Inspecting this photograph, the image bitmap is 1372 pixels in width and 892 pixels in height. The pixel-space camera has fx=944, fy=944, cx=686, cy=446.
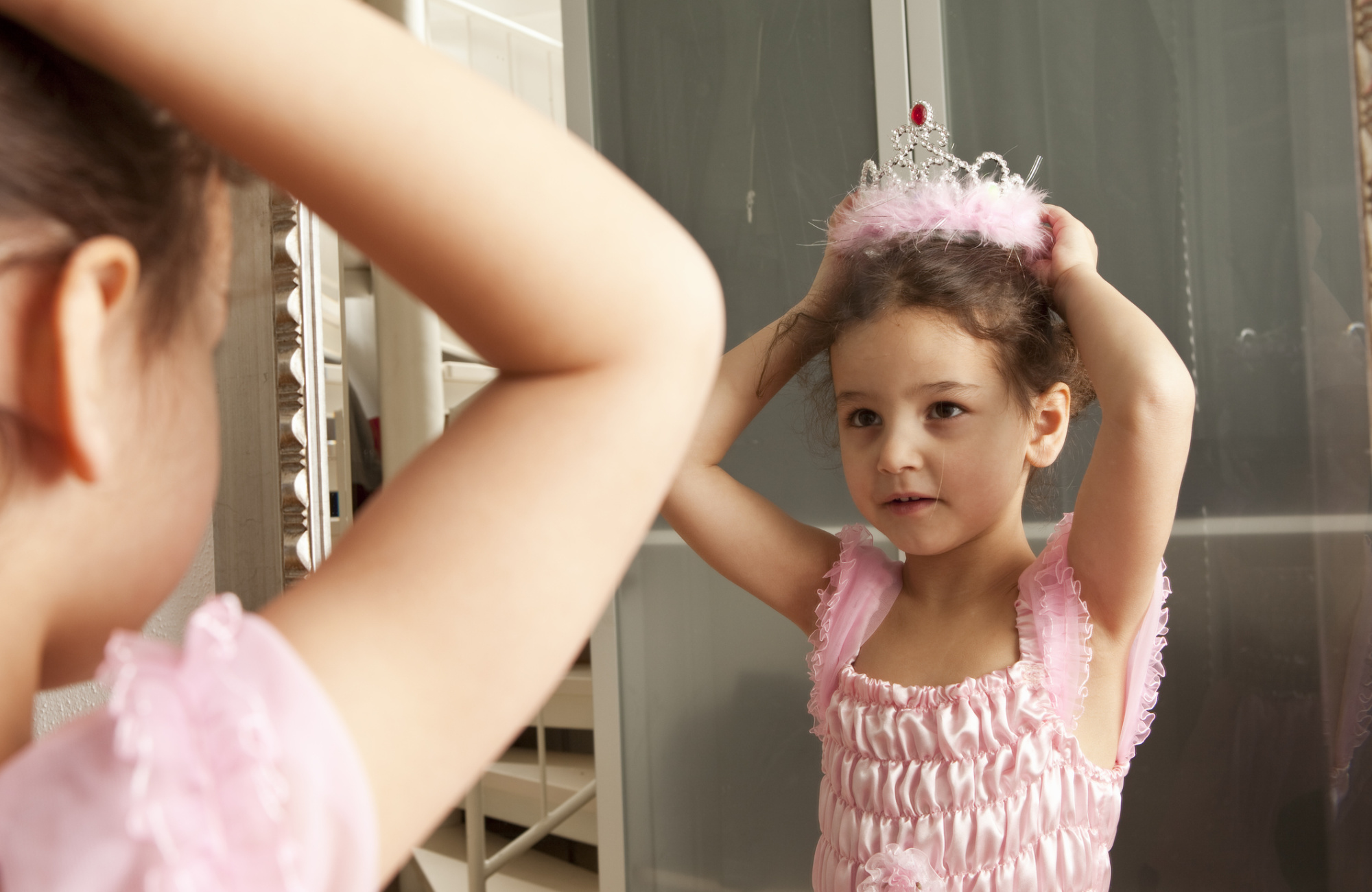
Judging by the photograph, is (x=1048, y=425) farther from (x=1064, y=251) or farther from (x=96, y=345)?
(x=96, y=345)

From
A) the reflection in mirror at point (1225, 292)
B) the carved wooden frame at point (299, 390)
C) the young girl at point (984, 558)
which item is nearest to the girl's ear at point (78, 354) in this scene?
the young girl at point (984, 558)

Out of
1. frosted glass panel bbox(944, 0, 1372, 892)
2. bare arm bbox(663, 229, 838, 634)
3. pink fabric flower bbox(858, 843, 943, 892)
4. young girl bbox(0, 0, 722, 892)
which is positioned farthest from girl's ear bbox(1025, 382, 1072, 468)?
young girl bbox(0, 0, 722, 892)

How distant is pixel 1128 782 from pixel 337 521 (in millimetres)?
1062

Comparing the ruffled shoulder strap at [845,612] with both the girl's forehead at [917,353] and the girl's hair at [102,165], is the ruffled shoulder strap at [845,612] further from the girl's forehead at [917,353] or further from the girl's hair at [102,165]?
the girl's hair at [102,165]

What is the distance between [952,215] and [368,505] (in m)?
0.68

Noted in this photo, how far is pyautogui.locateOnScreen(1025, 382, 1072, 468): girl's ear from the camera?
806mm

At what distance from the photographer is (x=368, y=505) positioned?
29 centimetres

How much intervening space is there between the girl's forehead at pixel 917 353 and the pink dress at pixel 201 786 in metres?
0.60

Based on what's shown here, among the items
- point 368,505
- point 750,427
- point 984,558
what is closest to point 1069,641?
point 984,558

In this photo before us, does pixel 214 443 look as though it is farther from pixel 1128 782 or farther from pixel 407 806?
pixel 1128 782

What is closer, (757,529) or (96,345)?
(96,345)

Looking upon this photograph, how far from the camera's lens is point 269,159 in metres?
0.24

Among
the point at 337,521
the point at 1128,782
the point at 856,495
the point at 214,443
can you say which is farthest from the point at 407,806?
the point at 1128,782

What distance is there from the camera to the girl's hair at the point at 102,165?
0.82 feet
